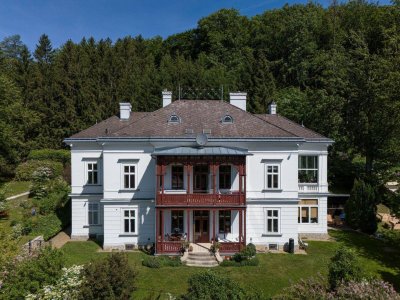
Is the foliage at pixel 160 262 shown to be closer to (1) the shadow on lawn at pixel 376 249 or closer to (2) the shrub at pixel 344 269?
(2) the shrub at pixel 344 269

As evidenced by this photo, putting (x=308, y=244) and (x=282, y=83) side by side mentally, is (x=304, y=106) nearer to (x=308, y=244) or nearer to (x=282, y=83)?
(x=282, y=83)

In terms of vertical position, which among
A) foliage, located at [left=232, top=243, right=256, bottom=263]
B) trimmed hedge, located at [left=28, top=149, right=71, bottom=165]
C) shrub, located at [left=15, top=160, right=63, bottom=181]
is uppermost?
trimmed hedge, located at [left=28, top=149, right=71, bottom=165]

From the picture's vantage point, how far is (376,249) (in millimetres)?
24688

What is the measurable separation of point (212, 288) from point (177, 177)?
13.4 meters

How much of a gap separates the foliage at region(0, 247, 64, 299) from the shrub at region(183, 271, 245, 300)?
5.80 metres

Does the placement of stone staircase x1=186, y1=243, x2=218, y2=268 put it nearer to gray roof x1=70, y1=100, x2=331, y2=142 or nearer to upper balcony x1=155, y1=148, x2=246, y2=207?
upper balcony x1=155, y1=148, x2=246, y2=207

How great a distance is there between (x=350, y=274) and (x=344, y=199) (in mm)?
17462

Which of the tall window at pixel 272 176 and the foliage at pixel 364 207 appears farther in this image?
the foliage at pixel 364 207

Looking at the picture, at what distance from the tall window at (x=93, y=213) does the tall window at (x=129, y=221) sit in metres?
3.10

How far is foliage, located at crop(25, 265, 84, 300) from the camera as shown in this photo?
1290 cm

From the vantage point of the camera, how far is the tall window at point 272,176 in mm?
24906

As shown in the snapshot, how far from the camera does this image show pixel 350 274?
15.7 meters

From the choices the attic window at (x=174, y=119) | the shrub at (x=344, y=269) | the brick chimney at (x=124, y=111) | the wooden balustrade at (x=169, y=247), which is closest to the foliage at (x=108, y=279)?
the wooden balustrade at (x=169, y=247)

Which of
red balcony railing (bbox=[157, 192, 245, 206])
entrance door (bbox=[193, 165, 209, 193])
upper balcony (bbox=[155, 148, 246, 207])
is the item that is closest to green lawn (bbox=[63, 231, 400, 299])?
red balcony railing (bbox=[157, 192, 245, 206])
